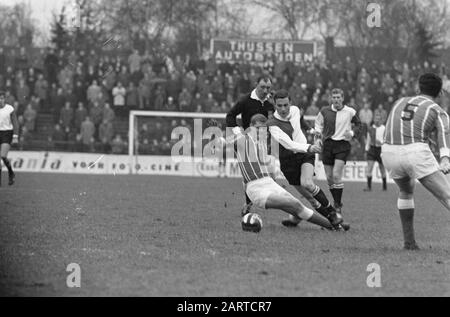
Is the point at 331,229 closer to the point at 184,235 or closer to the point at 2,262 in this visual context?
the point at 184,235

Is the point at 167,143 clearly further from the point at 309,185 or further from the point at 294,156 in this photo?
the point at 309,185

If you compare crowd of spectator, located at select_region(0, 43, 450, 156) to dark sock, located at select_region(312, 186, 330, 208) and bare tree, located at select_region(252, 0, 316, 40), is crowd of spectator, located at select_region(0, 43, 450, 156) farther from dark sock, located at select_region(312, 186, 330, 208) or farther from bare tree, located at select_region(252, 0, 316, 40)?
dark sock, located at select_region(312, 186, 330, 208)

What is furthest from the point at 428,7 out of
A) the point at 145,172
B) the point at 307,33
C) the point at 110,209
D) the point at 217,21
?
the point at 110,209

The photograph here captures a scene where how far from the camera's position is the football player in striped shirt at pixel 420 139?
9484 millimetres

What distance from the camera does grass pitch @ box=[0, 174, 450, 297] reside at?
6.99 m

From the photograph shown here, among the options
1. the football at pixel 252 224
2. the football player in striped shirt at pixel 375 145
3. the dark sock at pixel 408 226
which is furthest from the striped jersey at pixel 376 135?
the dark sock at pixel 408 226

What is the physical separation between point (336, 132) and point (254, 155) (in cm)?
354

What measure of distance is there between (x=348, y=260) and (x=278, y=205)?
2308 mm

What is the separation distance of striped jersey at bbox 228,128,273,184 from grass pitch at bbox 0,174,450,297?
2.51 ft

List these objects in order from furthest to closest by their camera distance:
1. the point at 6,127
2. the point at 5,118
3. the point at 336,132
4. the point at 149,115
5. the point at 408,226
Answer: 1. the point at 149,115
2. the point at 6,127
3. the point at 5,118
4. the point at 336,132
5. the point at 408,226

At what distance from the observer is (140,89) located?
106 ft

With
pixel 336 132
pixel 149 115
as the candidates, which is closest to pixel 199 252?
pixel 336 132

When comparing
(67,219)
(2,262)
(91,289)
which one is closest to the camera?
(91,289)

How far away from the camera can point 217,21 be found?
165ft
